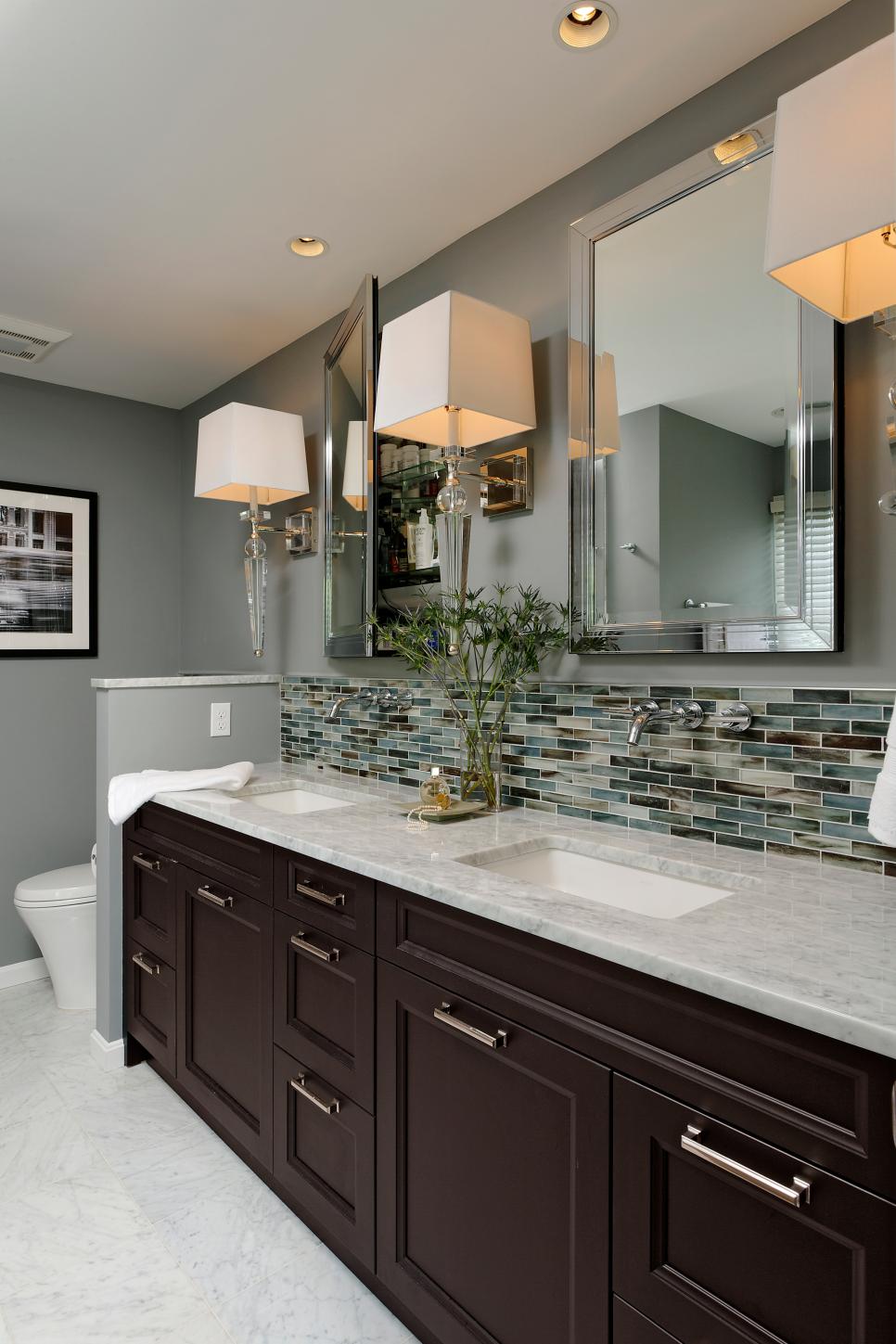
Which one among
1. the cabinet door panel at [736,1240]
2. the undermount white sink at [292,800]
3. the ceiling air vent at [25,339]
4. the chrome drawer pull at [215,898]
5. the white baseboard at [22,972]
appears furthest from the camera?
the white baseboard at [22,972]

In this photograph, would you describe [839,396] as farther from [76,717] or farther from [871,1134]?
[76,717]

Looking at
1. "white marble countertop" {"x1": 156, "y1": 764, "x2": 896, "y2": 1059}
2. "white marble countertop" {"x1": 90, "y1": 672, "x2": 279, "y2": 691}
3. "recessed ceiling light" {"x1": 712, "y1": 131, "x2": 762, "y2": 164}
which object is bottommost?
"white marble countertop" {"x1": 156, "y1": 764, "x2": 896, "y2": 1059}

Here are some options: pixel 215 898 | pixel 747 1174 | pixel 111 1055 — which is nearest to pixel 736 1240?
pixel 747 1174

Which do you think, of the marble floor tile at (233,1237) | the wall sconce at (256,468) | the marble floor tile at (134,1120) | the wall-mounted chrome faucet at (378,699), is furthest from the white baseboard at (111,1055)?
the wall sconce at (256,468)

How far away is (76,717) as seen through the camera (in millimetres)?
3557

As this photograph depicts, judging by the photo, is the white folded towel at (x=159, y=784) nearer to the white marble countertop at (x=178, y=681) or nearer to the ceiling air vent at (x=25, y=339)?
the white marble countertop at (x=178, y=681)

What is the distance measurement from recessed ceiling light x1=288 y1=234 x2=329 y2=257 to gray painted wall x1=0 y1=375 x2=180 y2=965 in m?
1.66

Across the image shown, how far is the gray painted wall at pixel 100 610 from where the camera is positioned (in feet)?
11.1

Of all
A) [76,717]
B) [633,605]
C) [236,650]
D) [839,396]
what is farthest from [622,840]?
[76,717]

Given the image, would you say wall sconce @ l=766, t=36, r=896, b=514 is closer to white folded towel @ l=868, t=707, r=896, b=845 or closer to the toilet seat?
white folded towel @ l=868, t=707, r=896, b=845

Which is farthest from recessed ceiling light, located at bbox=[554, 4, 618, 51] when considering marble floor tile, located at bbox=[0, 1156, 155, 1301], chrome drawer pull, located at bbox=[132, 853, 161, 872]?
marble floor tile, located at bbox=[0, 1156, 155, 1301]

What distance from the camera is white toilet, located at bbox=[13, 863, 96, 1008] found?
294 cm

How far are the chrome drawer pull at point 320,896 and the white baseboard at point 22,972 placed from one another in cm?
216

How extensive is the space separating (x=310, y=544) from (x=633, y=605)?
150 cm
